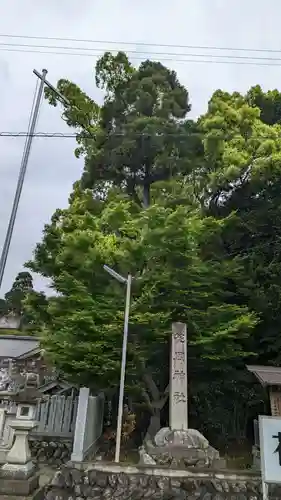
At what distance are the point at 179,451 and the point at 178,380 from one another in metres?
1.71

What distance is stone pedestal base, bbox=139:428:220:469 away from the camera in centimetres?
802

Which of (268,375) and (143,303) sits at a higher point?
(143,303)

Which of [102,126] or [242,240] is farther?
[102,126]

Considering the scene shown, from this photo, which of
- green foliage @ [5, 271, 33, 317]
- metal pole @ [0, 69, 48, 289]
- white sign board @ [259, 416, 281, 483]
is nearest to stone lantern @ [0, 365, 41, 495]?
metal pole @ [0, 69, 48, 289]

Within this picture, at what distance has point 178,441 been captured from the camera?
27.9 feet

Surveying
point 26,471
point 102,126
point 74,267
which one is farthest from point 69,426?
point 102,126

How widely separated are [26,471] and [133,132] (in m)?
11.5

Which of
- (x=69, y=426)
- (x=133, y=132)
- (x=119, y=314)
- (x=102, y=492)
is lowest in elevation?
(x=102, y=492)

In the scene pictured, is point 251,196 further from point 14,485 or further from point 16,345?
point 16,345

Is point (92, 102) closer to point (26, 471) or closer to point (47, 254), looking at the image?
point (47, 254)

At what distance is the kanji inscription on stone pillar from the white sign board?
8.85ft

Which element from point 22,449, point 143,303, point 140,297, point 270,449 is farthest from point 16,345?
point 270,449

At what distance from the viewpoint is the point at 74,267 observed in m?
11.8

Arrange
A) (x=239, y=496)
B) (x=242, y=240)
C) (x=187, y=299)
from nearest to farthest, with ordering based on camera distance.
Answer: (x=239, y=496), (x=187, y=299), (x=242, y=240)
